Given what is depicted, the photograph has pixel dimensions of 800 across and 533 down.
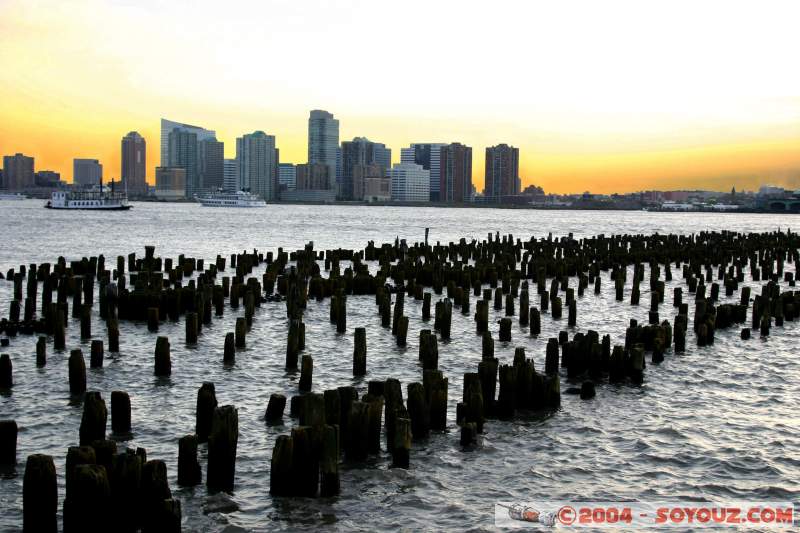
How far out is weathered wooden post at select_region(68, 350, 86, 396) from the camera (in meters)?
16.5

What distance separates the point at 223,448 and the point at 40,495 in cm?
247

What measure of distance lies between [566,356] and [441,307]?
5.80 metres

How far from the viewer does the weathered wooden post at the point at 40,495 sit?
948cm

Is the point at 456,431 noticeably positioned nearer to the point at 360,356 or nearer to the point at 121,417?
the point at 360,356

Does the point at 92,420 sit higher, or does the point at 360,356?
the point at 92,420

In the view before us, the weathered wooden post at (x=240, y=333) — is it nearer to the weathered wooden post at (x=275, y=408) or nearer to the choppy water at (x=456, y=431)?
the choppy water at (x=456, y=431)

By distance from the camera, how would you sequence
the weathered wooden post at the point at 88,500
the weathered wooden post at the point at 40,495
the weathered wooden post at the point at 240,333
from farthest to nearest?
the weathered wooden post at the point at 240,333, the weathered wooden post at the point at 40,495, the weathered wooden post at the point at 88,500

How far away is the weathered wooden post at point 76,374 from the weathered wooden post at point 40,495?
703 centimetres

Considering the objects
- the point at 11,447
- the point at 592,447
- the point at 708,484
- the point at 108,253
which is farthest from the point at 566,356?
the point at 108,253

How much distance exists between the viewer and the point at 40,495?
9.61 meters

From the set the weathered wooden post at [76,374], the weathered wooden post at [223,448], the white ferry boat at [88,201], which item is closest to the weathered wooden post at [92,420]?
the weathered wooden post at [223,448]

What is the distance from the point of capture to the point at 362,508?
36.5 feet

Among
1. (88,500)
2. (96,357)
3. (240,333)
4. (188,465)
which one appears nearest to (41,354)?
(96,357)

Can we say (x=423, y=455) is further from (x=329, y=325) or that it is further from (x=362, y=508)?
(x=329, y=325)
